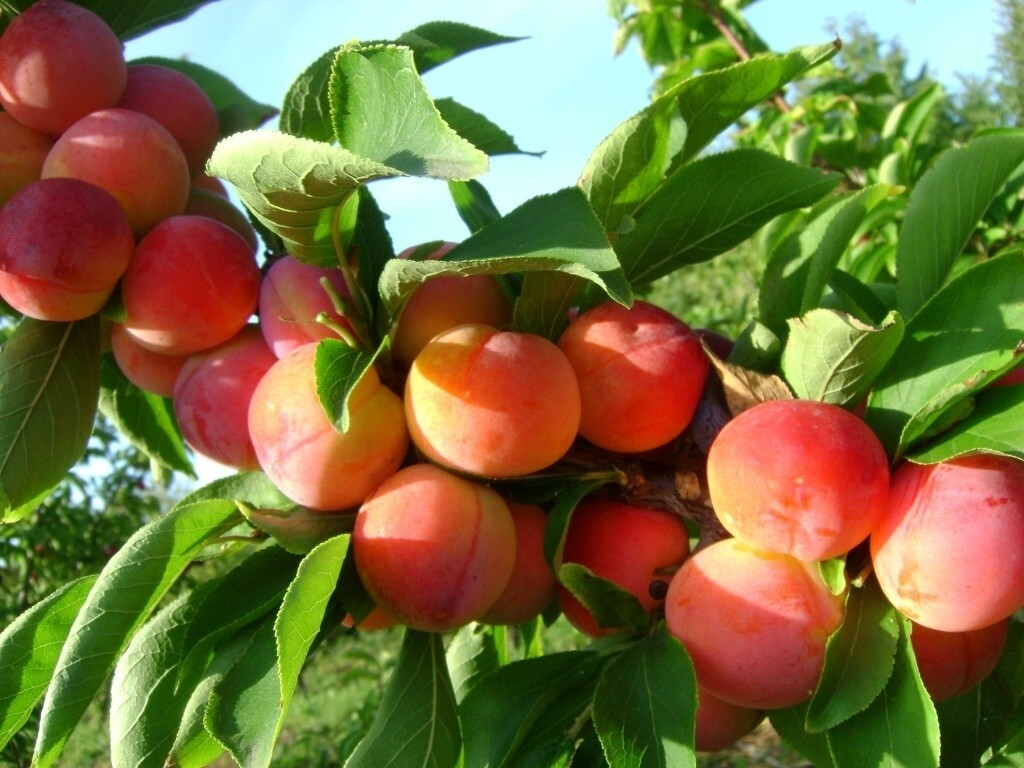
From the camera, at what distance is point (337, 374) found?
61 cm

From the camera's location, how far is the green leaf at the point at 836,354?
22.9 inches

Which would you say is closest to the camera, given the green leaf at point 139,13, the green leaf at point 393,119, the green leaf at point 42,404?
the green leaf at point 393,119

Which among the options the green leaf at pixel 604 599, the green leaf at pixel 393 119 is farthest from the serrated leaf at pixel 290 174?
the green leaf at pixel 604 599

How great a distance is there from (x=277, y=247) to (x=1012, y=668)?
71 cm

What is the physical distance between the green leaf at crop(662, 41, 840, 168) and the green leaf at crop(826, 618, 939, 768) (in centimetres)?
36

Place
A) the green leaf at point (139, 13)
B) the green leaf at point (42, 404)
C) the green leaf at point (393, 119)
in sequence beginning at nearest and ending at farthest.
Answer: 1. the green leaf at point (393, 119)
2. the green leaf at point (42, 404)
3. the green leaf at point (139, 13)

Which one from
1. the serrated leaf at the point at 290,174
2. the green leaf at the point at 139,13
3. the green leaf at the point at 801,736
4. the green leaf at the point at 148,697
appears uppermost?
the green leaf at the point at 139,13

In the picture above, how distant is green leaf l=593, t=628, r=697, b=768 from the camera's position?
0.57 meters

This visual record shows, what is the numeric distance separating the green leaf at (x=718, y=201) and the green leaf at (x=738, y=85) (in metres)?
0.04

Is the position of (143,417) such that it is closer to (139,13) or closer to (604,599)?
(139,13)

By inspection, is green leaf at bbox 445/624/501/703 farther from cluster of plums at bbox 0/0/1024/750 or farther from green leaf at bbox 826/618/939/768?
green leaf at bbox 826/618/939/768

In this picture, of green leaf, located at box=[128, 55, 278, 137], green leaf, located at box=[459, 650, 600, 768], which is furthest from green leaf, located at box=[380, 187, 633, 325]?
green leaf, located at box=[128, 55, 278, 137]

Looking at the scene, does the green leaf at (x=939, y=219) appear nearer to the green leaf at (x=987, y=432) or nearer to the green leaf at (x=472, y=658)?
the green leaf at (x=987, y=432)

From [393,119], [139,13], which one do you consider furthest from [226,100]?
[393,119]
